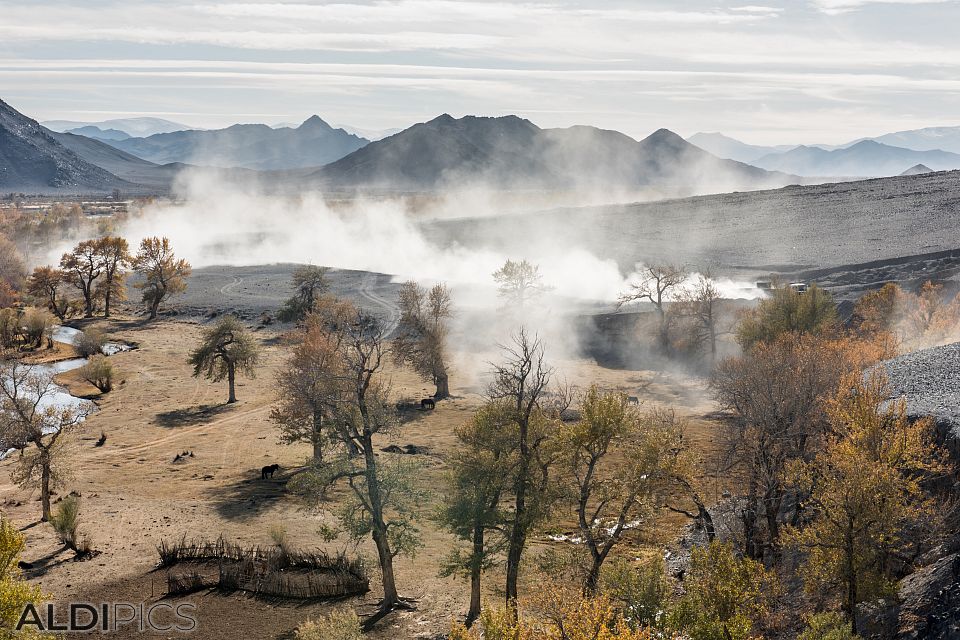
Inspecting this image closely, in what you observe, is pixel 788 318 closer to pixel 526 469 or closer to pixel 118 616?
pixel 526 469

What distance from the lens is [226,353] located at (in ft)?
184

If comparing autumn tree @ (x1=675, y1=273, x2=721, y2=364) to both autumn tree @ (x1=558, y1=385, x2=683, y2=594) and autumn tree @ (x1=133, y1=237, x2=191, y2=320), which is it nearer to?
autumn tree @ (x1=558, y1=385, x2=683, y2=594)

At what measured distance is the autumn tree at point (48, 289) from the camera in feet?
290

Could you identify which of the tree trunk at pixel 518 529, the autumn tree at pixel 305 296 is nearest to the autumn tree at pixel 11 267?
the autumn tree at pixel 305 296

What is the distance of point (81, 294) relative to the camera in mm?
98562

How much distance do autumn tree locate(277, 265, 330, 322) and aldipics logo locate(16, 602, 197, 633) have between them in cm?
5659

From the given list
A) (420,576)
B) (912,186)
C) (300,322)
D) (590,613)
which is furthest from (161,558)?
(912,186)

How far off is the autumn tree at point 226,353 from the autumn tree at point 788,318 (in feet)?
122

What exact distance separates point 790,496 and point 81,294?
94.8m

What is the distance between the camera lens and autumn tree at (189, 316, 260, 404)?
5562 centimetres

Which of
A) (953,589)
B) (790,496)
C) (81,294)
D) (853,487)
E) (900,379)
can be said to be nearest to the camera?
(953,589)

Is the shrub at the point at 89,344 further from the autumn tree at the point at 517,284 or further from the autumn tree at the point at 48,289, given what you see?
the autumn tree at the point at 517,284


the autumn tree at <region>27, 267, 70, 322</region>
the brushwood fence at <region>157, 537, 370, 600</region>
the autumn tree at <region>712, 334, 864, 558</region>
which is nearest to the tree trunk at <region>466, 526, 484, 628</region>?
the brushwood fence at <region>157, 537, 370, 600</region>

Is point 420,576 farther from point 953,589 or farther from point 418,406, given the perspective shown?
point 418,406
